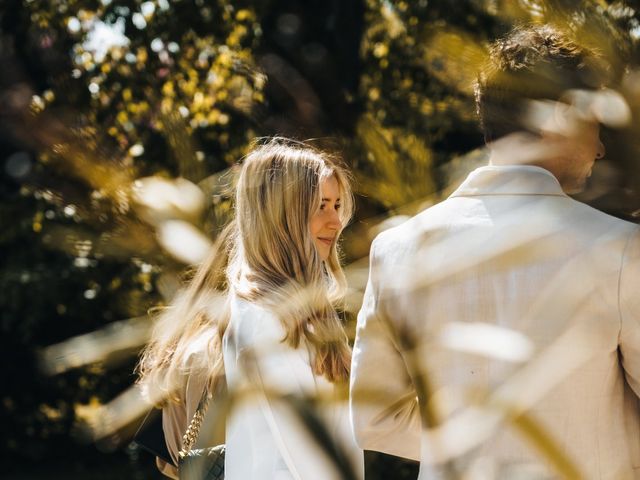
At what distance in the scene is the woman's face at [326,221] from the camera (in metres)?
1.50

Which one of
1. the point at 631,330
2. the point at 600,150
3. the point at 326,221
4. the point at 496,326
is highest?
the point at 600,150

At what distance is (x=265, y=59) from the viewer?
21.5 inches

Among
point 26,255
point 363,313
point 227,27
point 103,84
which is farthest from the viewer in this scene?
point 26,255

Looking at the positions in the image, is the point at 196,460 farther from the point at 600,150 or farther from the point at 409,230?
the point at 600,150

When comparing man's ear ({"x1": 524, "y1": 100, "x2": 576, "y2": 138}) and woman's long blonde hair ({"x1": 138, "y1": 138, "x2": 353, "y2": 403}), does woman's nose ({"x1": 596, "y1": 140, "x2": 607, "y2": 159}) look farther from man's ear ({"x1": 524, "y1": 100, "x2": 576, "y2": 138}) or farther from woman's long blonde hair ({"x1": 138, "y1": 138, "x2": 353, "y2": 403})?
woman's long blonde hair ({"x1": 138, "y1": 138, "x2": 353, "y2": 403})

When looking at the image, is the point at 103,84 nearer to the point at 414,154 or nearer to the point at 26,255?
the point at 414,154

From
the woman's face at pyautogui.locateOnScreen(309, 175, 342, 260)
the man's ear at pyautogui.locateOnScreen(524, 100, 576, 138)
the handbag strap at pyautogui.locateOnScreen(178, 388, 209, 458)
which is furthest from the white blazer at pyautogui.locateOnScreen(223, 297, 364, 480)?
the handbag strap at pyautogui.locateOnScreen(178, 388, 209, 458)

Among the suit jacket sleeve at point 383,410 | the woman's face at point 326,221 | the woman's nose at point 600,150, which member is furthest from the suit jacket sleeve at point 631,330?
the woman's nose at point 600,150

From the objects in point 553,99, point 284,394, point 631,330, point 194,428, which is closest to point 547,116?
point 553,99

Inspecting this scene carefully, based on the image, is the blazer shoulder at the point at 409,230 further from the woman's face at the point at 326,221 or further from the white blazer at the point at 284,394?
the woman's face at the point at 326,221

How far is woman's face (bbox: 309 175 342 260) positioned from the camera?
1503 millimetres

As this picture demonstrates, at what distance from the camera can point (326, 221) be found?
174 cm

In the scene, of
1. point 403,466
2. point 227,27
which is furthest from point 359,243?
point 403,466

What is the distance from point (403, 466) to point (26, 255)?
2.67 meters
